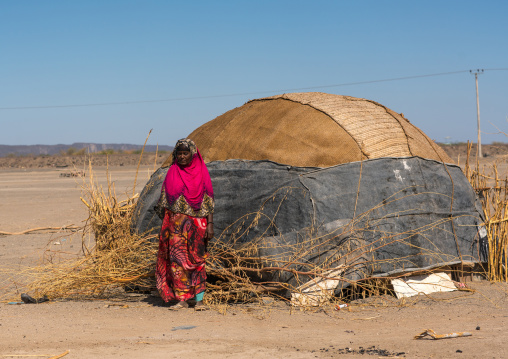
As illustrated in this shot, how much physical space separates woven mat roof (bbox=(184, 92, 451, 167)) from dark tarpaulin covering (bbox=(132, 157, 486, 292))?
17 cm

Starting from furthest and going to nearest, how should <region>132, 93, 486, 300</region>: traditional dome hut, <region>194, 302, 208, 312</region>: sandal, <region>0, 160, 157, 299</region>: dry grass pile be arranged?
<region>0, 160, 157, 299</region>: dry grass pile
<region>132, 93, 486, 300</region>: traditional dome hut
<region>194, 302, 208, 312</region>: sandal

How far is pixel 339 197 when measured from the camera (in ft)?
19.3

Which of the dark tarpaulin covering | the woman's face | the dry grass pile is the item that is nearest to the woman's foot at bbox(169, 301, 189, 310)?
the dry grass pile

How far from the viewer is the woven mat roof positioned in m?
6.20

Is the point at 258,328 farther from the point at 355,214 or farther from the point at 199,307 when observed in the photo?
the point at 355,214

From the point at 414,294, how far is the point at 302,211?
129cm

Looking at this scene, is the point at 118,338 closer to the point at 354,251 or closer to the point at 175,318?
the point at 175,318

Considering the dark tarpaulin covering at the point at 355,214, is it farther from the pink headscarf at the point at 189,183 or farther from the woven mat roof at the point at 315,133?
the pink headscarf at the point at 189,183

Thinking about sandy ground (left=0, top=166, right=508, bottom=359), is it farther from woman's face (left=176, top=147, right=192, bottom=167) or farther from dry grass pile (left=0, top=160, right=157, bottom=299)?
woman's face (left=176, top=147, right=192, bottom=167)

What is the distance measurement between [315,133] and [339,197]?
79cm

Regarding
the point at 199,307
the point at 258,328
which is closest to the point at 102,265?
the point at 199,307

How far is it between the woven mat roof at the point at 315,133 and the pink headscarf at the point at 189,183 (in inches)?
40.1

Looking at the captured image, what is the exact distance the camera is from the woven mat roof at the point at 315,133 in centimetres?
620

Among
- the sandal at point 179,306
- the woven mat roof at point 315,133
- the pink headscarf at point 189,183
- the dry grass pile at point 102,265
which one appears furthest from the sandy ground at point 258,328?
the woven mat roof at point 315,133
